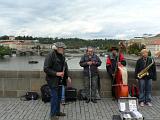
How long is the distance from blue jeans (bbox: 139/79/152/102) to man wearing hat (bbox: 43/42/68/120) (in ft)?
8.29

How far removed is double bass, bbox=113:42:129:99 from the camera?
8.63 m

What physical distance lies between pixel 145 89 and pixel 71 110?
2.05 metres

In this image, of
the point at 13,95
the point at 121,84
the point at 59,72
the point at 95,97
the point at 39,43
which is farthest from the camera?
the point at 39,43

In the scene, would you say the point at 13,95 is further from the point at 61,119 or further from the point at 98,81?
the point at 61,119

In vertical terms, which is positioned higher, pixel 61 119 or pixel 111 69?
pixel 111 69

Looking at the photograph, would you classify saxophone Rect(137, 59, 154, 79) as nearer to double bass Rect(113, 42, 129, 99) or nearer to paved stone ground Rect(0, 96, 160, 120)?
double bass Rect(113, 42, 129, 99)

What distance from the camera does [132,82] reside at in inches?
393

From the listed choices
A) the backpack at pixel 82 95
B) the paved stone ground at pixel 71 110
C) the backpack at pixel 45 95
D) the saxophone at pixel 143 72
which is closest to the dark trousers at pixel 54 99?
the paved stone ground at pixel 71 110

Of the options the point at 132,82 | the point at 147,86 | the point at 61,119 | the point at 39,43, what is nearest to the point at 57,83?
the point at 61,119

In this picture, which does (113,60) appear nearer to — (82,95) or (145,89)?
(145,89)

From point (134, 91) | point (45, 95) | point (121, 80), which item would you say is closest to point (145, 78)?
point (121, 80)

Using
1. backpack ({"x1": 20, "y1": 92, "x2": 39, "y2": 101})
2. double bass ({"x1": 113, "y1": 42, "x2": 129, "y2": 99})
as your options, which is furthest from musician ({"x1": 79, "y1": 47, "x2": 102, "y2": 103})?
backpack ({"x1": 20, "y1": 92, "x2": 39, "y2": 101})

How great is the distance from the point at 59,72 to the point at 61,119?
934mm

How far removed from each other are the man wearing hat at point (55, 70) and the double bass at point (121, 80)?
2.12 metres
